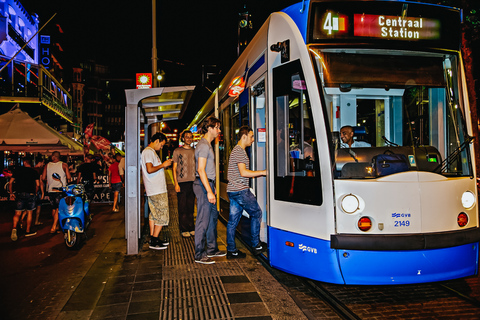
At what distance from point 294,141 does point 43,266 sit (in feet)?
14.4

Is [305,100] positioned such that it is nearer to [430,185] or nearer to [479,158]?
[430,185]

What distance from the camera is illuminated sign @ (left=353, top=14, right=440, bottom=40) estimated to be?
3922 mm

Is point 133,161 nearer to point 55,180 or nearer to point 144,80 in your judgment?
point 55,180

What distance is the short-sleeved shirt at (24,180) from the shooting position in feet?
25.4

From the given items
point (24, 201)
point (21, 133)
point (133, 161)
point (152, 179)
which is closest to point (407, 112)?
point (152, 179)

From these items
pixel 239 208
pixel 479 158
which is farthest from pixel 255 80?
pixel 479 158

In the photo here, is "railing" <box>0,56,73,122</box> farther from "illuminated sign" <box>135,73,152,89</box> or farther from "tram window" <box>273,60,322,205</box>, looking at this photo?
"tram window" <box>273,60,322,205</box>

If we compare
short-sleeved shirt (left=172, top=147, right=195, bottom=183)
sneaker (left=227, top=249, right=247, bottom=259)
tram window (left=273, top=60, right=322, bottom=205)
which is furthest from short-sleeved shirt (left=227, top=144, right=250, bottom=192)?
short-sleeved shirt (left=172, top=147, right=195, bottom=183)

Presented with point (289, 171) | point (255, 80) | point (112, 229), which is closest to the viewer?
point (289, 171)

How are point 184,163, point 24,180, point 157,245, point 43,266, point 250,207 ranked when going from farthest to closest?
1. point 24,180
2. point 184,163
3. point 157,245
4. point 43,266
5. point 250,207

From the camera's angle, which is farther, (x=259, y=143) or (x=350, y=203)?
(x=259, y=143)

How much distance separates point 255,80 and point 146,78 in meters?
9.61

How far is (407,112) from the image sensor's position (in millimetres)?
4414

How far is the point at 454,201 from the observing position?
3.75 metres
